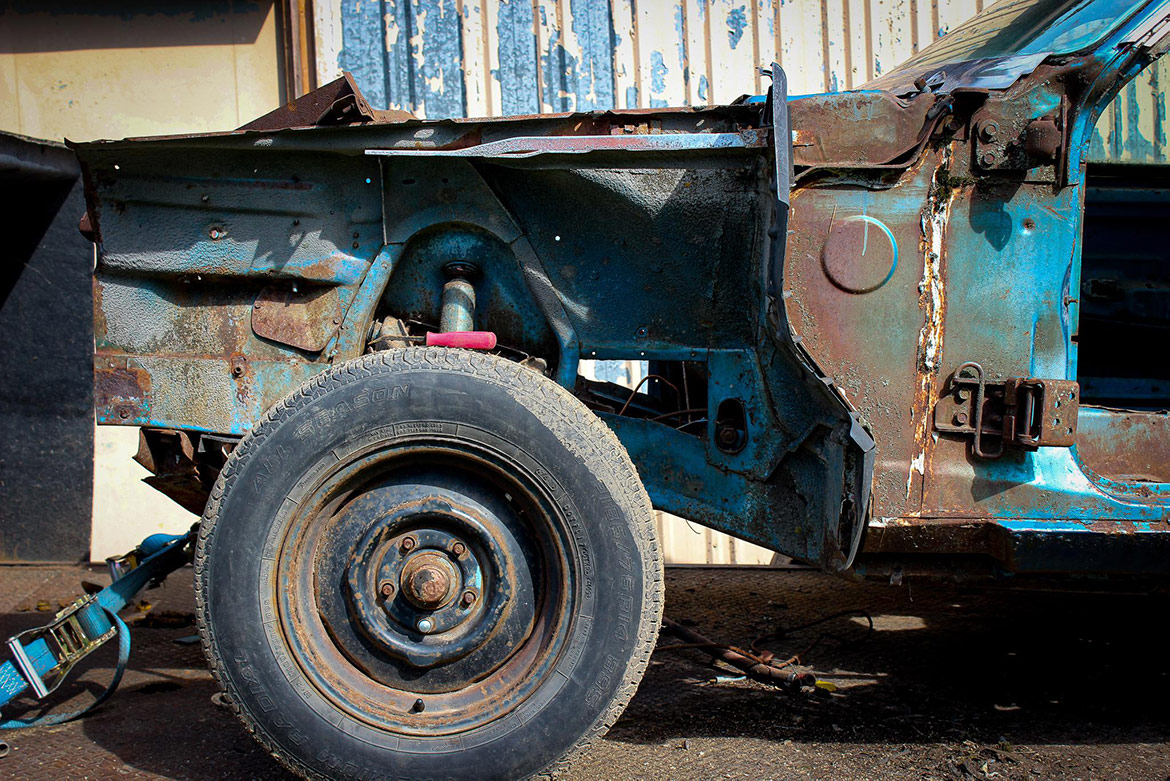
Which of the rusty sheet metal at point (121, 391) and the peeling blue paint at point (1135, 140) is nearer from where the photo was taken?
the rusty sheet metal at point (121, 391)

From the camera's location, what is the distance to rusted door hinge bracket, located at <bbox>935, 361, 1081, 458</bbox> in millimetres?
2082

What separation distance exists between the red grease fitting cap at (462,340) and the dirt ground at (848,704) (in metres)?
1.17

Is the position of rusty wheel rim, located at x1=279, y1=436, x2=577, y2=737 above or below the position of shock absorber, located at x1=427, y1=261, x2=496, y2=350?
below

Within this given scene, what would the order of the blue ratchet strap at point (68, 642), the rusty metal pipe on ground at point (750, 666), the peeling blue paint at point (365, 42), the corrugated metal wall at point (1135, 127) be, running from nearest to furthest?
the blue ratchet strap at point (68, 642)
the rusty metal pipe on ground at point (750, 666)
the corrugated metal wall at point (1135, 127)
the peeling blue paint at point (365, 42)

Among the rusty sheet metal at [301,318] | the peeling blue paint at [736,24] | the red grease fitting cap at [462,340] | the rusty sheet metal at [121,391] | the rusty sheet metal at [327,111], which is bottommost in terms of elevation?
the rusty sheet metal at [121,391]

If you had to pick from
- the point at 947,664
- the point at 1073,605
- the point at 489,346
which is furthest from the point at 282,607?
the point at 1073,605

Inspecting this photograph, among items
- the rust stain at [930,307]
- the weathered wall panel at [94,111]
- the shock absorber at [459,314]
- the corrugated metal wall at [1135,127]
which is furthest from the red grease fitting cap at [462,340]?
the weathered wall panel at [94,111]

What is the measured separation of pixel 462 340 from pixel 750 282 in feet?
2.69

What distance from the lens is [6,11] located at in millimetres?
4934

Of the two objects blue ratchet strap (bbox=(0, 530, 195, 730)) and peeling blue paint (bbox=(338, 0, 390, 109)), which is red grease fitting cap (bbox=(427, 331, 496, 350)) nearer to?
blue ratchet strap (bbox=(0, 530, 195, 730))

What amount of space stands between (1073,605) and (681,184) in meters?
2.97

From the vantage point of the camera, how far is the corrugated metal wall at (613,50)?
4.88m

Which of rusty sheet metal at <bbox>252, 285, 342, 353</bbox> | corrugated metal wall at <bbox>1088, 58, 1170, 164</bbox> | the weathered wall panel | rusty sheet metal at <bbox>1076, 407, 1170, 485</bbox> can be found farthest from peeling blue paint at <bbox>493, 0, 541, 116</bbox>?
rusty sheet metal at <bbox>1076, 407, 1170, 485</bbox>

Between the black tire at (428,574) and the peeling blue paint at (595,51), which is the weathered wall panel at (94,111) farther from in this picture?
the black tire at (428,574)
